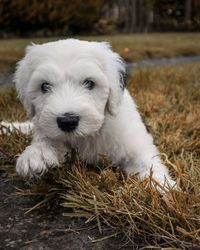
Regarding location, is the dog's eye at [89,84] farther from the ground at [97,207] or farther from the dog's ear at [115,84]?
the ground at [97,207]

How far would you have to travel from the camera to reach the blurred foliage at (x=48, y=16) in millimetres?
15422

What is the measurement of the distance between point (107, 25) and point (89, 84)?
16.2 meters

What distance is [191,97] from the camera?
21.3 feet

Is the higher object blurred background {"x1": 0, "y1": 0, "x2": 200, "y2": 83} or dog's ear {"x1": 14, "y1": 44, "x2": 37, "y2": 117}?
dog's ear {"x1": 14, "y1": 44, "x2": 37, "y2": 117}

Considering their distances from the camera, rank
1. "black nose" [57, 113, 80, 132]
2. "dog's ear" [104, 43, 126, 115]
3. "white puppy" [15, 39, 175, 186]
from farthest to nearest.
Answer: "dog's ear" [104, 43, 126, 115]
"white puppy" [15, 39, 175, 186]
"black nose" [57, 113, 80, 132]

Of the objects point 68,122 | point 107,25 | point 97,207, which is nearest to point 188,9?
point 107,25

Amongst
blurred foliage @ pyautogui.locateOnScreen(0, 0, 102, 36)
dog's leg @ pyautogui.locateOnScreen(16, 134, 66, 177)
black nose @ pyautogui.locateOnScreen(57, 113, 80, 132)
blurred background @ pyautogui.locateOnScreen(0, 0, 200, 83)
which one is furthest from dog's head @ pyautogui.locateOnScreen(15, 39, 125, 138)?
blurred foliage @ pyautogui.locateOnScreen(0, 0, 102, 36)

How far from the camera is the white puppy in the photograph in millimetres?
3207

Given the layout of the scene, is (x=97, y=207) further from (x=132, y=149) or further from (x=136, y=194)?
(x=132, y=149)

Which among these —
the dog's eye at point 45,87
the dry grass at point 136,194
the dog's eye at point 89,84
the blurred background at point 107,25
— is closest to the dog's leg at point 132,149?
the dry grass at point 136,194

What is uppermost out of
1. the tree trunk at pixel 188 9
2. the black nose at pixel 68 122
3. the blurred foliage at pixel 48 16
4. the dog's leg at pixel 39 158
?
the black nose at pixel 68 122

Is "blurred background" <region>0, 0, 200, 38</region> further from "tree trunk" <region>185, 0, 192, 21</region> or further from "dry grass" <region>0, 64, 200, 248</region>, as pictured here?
"dry grass" <region>0, 64, 200, 248</region>

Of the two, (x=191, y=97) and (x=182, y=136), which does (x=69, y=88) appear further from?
(x=191, y=97)

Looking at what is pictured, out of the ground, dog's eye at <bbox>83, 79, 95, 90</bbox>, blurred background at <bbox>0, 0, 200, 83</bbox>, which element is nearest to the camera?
the ground
